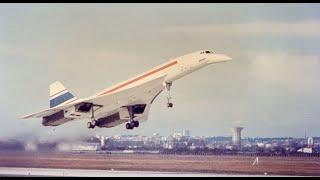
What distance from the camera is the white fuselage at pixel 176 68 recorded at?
7.44m

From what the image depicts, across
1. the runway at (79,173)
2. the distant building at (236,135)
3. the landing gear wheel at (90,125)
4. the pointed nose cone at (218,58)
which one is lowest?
the runway at (79,173)

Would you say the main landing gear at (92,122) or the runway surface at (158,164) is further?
the main landing gear at (92,122)

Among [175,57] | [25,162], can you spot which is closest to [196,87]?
[175,57]

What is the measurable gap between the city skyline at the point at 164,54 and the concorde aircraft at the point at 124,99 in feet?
0.23

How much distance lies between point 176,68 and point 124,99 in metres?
0.71

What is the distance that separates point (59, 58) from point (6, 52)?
1.88 ft

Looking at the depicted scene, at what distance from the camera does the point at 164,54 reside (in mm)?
7527

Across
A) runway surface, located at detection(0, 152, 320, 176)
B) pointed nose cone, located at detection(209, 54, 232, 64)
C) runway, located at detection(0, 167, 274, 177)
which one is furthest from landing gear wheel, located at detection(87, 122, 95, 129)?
pointed nose cone, located at detection(209, 54, 232, 64)

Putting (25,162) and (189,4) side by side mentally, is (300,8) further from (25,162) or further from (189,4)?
(25,162)

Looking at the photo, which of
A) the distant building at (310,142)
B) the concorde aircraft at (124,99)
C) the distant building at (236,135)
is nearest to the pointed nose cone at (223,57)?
the concorde aircraft at (124,99)

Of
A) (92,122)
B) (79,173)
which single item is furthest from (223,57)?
(79,173)

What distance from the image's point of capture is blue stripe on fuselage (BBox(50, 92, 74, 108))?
7566mm

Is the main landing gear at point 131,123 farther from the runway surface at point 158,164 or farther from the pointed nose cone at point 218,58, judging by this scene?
the pointed nose cone at point 218,58

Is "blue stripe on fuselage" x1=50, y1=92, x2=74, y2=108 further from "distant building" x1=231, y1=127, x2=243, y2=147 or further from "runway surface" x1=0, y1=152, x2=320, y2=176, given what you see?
"distant building" x1=231, y1=127, x2=243, y2=147
